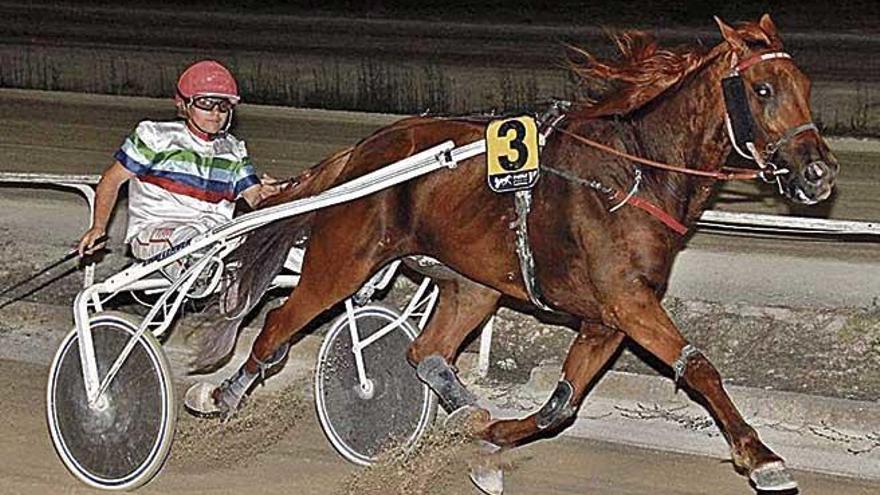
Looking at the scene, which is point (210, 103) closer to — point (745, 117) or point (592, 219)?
point (592, 219)

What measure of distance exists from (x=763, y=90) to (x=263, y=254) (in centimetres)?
168

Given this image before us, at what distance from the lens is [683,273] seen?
6836mm

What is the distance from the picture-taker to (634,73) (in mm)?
4434

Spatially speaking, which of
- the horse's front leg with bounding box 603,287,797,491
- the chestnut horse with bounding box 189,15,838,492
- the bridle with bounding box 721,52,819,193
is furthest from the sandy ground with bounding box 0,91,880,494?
the bridle with bounding box 721,52,819,193

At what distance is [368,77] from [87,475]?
257 inches

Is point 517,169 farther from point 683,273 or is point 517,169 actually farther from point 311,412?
point 683,273

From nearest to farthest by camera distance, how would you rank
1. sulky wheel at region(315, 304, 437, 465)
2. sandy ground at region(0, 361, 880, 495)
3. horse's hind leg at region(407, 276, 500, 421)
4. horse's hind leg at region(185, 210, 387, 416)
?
horse's hind leg at region(185, 210, 387, 416) → sandy ground at region(0, 361, 880, 495) → horse's hind leg at region(407, 276, 500, 421) → sulky wheel at region(315, 304, 437, 465)

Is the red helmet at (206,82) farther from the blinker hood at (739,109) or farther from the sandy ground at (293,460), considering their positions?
the blinker hood at (739,109)

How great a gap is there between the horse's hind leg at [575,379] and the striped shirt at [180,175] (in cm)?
118

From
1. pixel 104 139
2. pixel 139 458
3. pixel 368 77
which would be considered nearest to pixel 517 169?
pixel 139 458

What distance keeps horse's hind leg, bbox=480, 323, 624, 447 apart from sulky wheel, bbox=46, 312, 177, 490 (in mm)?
1019

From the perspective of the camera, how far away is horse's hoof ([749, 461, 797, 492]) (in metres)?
3.93

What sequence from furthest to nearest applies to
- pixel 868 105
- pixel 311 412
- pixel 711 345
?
pixel 868 105 < pixel 711 345 < pixel 311 412

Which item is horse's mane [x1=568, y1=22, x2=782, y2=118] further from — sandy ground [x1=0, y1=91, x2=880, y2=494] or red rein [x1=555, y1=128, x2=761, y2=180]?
sandy ground [x1=0, y1=91, x2=880, y2=494]
